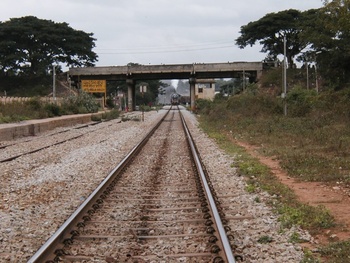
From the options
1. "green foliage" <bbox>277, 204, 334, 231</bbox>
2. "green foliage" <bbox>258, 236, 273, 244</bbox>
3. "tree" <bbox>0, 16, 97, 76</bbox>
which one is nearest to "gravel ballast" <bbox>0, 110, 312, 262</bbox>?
"green foliage" <bbox>258, 236, 273, 244</bbox>

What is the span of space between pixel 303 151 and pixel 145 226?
28.2 feet

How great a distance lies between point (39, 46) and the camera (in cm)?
7200

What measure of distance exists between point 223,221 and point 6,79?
77.5 m

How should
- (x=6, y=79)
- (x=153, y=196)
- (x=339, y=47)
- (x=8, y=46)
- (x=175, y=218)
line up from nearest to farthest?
(x=175, y=218) → (x=153, y=196) → (x=339, y=47) → (x=8, y=46) → (x=6, y=79)

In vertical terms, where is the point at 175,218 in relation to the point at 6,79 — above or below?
below

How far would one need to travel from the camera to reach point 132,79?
234 feet

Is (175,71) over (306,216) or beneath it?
over

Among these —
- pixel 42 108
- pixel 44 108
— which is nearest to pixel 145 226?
pixel 42 108

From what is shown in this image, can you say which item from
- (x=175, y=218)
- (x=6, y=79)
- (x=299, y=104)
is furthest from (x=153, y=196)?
(x=6, y=79)

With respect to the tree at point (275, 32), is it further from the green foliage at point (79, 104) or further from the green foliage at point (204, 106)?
the green foliage at point (79, 104)

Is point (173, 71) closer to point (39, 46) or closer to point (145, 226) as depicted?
point (39, 46)

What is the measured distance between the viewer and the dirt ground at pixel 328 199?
5.88 meters

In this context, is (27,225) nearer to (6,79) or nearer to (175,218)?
(175,218)

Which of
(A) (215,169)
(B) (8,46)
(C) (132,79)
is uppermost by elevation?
(B) (8,46)
